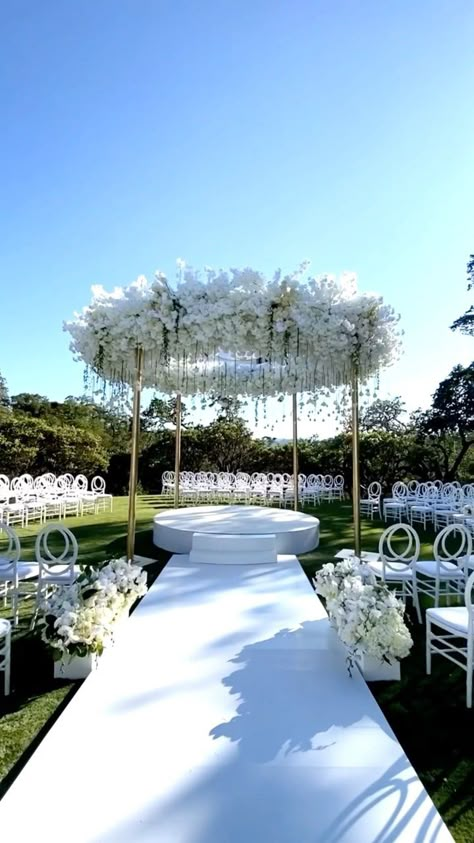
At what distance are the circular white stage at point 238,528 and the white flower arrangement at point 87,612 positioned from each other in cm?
280

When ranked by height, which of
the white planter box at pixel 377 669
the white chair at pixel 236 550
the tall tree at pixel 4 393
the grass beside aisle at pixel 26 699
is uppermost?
the tall tree at pixel 4 393

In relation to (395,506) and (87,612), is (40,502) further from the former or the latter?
(395,506)

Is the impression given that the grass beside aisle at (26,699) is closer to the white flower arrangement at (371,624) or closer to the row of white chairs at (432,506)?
the white flower arrangement at (371,624)

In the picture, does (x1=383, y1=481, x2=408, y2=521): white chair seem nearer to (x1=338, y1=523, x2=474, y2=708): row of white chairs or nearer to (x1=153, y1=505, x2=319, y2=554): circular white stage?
(x1=153, y1=505, x2=319, y2=554): circular white stage

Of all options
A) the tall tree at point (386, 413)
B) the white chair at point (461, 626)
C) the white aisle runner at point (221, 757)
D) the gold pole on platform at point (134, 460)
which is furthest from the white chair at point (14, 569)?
the tall tree at point (386, 413)

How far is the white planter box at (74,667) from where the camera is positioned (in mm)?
3109

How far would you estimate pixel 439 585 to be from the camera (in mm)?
4973

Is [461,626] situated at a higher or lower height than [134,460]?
lower

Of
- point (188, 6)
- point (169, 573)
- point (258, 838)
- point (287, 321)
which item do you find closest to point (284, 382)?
point (287, 321)

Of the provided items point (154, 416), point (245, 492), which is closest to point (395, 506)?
point (245, 492)

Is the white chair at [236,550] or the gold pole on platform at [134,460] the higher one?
the gold pole on platform at [134,460]

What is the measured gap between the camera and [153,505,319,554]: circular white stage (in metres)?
6.52

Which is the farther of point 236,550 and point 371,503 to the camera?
point 371,503

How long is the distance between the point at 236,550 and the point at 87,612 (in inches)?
120
